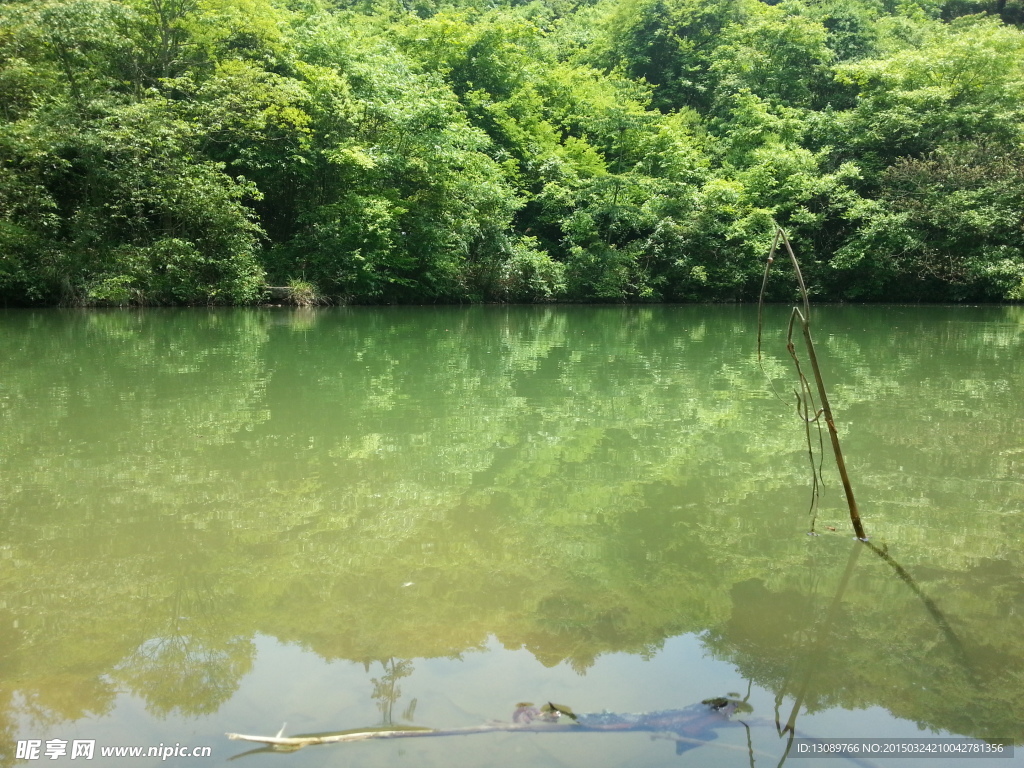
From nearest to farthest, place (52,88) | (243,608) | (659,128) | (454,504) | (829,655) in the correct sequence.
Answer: (829,655), (243,608), (454,504), (52,88), (659,128)

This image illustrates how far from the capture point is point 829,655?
2133mm

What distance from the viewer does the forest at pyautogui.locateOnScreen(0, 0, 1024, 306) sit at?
17.8 metres

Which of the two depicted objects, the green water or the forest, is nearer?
the green water

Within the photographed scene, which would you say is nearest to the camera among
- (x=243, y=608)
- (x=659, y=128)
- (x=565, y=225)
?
(x=243, y=608)

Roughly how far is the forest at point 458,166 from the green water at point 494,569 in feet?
44.0

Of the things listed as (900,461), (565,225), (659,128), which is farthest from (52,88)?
(900,461)

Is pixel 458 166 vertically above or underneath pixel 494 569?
above

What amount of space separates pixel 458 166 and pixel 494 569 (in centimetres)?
2007

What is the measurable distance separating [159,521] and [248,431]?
167 cm

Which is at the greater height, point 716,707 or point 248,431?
point 716,707

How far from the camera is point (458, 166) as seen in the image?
2155 cm

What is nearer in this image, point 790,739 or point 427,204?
point 790,739

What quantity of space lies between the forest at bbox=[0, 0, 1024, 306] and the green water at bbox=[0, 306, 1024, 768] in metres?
13.4

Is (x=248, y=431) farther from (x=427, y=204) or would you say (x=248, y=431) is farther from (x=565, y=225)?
(x=565, y=225)
